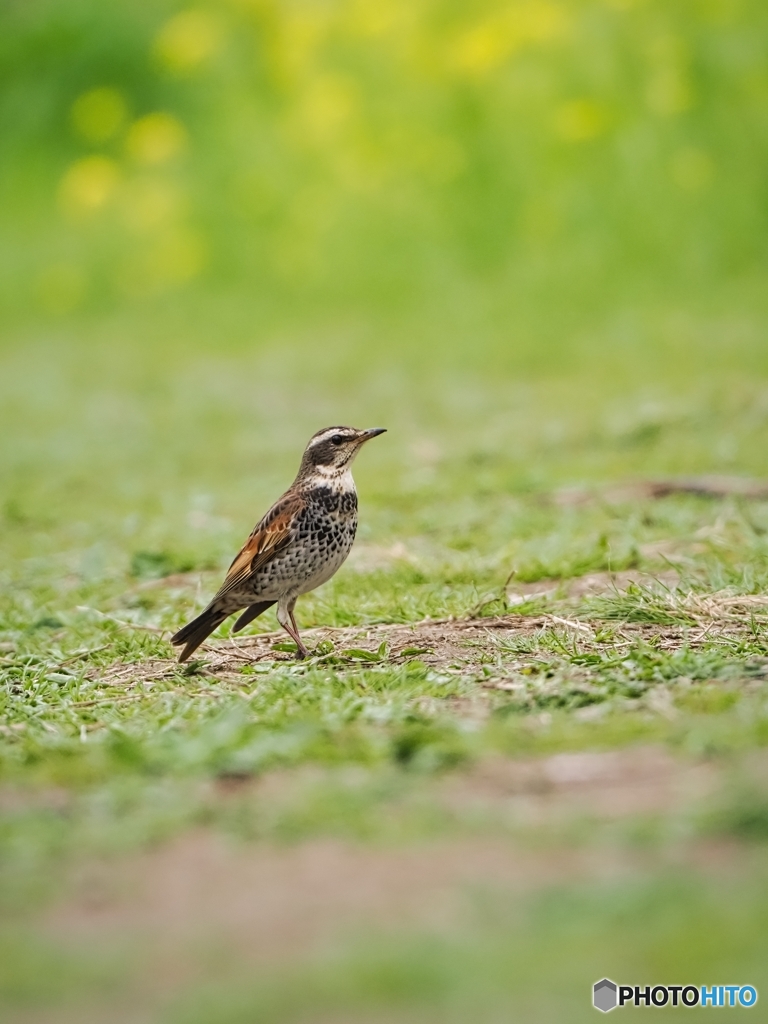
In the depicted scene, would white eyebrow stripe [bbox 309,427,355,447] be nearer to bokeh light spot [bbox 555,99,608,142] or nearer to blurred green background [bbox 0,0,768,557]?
blurred green background [bbox 0,0,768,557]

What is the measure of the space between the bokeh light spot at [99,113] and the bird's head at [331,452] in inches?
699

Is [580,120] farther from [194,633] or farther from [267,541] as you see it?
[194,633]

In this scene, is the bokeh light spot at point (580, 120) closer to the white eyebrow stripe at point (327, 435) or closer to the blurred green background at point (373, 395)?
the blurred green background at point (373, 395)

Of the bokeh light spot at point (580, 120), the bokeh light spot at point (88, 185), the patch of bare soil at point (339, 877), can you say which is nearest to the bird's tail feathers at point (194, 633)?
the patch of bare soil at point (339, 877)

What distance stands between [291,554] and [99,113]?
18697 mm

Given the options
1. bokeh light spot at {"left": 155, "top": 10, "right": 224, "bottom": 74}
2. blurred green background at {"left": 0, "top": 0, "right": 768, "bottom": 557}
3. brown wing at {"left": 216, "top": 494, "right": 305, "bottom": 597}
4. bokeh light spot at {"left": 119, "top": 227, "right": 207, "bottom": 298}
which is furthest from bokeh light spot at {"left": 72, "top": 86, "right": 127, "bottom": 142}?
brown wing at {"left": 216, "top": 494, "right": 305, "bottom": 597}

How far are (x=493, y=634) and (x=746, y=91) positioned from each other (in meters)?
17.7

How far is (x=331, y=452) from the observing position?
23.1 feet

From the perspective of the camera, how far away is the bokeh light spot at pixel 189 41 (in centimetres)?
2417

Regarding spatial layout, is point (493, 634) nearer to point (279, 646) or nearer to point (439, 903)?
point (279, 646)

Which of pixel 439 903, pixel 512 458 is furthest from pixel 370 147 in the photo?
pixel 439 903

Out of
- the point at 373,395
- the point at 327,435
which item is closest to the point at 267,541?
the point at 327,435

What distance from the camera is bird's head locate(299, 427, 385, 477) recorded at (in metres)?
7.01

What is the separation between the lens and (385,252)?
21484 mm
